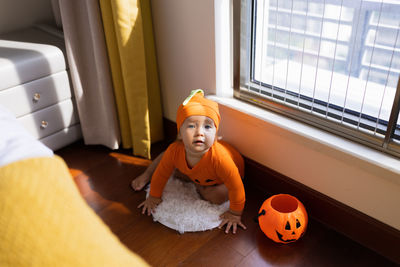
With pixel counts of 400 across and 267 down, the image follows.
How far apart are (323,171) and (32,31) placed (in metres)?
1.67

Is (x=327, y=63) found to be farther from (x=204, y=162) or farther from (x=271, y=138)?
(x=204, y=162)

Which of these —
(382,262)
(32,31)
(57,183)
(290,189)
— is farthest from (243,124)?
(32,31)

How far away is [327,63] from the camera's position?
1473 millimetres

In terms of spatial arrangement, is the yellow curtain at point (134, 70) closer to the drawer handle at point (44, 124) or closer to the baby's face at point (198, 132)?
the drawer handle at point (44, 124)

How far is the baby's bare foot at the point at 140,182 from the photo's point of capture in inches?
74.4

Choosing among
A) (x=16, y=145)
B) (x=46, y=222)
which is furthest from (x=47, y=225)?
(x=16, y=145)

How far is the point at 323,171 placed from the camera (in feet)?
5.21

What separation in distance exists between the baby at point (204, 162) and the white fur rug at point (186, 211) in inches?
1.1

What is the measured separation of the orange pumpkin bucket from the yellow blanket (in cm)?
70

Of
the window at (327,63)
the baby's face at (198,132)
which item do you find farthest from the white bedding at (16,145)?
the window at (327,63)

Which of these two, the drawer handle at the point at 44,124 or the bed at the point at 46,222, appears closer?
the bed at the point at 46,222

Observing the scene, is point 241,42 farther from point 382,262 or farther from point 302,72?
point 382,262

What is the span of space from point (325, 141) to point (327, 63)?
283 mm

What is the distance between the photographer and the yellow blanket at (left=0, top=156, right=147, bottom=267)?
0.87 m
